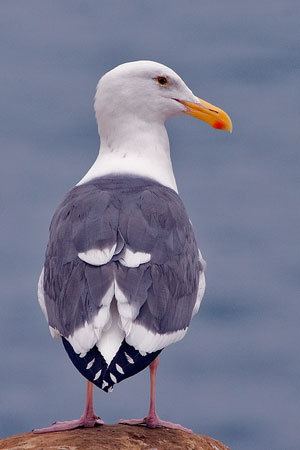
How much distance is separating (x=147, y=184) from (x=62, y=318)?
75.8 inches

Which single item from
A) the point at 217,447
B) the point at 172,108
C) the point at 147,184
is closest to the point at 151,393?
the point at 217,447

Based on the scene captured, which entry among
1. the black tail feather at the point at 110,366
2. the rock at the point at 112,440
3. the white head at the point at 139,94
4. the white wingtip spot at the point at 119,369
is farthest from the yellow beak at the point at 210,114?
the white wingtip spot at the point at 119,369

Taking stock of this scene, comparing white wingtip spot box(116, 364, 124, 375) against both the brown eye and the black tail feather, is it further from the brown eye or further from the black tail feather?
the brown eye

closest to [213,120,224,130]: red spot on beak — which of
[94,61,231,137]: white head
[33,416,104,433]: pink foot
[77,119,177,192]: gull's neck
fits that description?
[94,61,231,137]: white head

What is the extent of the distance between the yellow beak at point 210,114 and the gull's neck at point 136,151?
1.11ft

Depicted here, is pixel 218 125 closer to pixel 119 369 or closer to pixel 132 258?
pixel 132 258

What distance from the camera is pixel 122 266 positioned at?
15312 mm

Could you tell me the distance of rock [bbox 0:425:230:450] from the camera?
1538cm

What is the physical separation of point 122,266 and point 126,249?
0.86ft

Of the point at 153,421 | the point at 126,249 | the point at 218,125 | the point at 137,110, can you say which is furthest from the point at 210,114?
the point at 153,421

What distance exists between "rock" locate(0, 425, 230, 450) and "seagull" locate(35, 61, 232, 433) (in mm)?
131

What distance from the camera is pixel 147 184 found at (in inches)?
664

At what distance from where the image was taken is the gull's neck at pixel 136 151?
686 inches

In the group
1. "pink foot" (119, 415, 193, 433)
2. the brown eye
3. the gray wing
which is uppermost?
the brown eye
